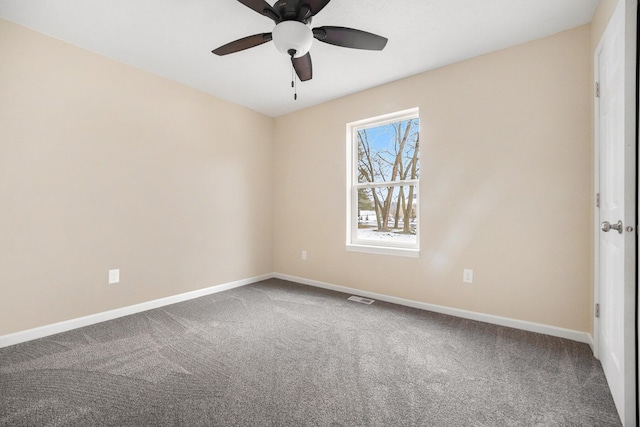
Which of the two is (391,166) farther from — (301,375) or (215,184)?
(301,375)

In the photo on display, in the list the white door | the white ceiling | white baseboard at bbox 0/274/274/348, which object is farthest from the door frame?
white baseboard at bbox 0/274/274/348

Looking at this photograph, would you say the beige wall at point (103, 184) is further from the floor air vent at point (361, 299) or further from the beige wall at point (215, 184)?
the floor air vent at point (361, 299)

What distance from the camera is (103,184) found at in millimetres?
2635

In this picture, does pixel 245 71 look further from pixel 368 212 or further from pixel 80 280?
pixel 80 280

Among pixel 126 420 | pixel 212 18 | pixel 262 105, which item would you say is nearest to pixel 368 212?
pixel 262 105

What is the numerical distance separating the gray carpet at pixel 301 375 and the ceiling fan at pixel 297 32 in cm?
204

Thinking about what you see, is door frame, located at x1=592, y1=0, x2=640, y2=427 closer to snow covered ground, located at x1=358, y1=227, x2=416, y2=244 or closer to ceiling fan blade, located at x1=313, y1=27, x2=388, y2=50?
ceiling fan blade, located at x1=313, y1=27, x2=388, y2=50

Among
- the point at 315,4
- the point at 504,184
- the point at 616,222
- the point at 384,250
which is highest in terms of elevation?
the point at 315,4

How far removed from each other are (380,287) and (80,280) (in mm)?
2921

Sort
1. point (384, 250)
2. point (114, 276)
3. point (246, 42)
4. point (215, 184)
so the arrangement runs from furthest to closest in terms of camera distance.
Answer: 1. point (215, 184)
2. point (384, 250)
3. point (114, 276)
4. point (246, 42)

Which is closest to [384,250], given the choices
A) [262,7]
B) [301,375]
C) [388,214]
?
[388,214]

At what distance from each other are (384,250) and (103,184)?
290 cm

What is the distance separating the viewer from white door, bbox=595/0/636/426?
130 cm

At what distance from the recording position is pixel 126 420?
4.52ft
